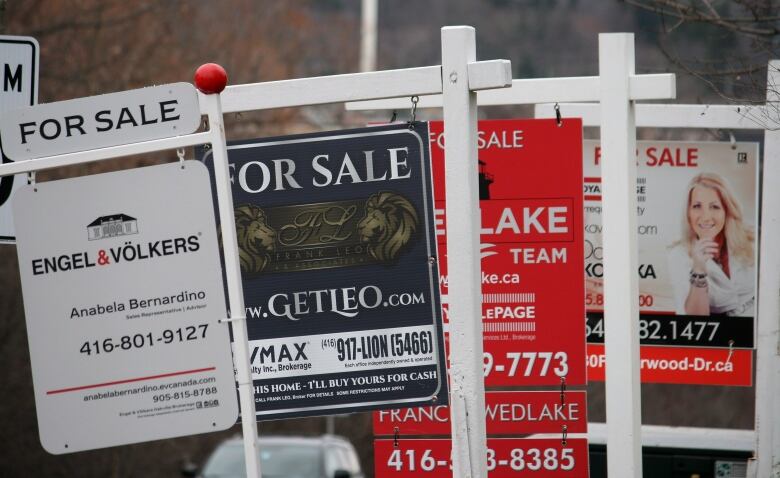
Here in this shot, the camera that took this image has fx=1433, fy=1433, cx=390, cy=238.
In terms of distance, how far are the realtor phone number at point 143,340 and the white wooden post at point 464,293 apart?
0.97 m

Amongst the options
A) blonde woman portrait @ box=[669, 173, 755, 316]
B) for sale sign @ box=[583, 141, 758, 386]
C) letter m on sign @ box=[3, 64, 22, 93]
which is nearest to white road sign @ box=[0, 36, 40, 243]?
letter m on sign @ box=[3, 64, 22, 93]

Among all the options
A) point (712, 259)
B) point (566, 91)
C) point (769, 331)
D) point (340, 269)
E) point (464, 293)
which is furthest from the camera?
point (712, 259)

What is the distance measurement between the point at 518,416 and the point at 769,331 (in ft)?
5.28

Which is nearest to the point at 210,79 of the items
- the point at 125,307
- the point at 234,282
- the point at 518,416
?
the point at 234,282

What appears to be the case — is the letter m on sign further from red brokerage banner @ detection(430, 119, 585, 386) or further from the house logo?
red brokerage banner @ detection(430, 119, 585, 386)

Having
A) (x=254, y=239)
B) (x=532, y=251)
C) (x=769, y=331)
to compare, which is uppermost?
(x=254, y=239)

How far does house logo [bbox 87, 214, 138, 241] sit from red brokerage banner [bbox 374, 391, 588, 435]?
2104mm

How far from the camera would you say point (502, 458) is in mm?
7215

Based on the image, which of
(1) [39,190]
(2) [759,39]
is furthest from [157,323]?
(2) [759,39]

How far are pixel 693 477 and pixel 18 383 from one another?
16764 millimetres

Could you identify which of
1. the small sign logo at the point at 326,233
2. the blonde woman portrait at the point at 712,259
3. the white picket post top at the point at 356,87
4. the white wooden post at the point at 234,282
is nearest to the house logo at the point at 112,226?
the white wooden post at the point at 234,282

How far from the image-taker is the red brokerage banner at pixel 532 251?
7156 mm

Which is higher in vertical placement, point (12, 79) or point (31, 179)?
point (12, 79)

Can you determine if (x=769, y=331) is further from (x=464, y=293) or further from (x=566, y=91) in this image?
(x=464, y=293)
